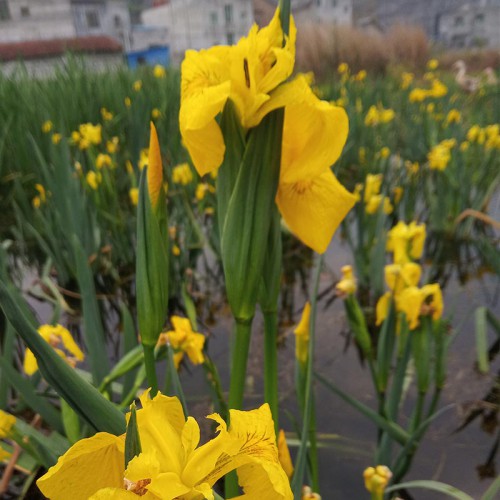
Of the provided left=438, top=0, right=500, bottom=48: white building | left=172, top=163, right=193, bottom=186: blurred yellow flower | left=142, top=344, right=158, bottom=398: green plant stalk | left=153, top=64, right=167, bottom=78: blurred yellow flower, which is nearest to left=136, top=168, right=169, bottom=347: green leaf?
left=142, top=344, right=158, bottom=398: green plant stalk

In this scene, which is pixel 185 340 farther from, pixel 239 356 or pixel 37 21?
pixel 37 21

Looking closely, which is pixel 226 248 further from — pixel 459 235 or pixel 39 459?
pixel 459 235

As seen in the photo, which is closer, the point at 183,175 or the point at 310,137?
the point at 310,137

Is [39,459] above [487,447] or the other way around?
above

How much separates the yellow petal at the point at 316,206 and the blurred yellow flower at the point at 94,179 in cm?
164

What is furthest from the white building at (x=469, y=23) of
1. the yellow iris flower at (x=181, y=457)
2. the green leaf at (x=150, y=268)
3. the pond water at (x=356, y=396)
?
the yellow iris flower at (x=181, y=457)

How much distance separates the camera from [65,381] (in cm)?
33

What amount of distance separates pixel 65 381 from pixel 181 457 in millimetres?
99

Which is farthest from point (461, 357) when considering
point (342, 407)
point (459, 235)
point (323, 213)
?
point (323, 213)

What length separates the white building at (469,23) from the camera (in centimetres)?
2680

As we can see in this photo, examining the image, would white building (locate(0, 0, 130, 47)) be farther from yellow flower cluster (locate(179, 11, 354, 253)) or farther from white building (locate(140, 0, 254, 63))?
yellow flower cluster (locate(179, 11, 354, 253))

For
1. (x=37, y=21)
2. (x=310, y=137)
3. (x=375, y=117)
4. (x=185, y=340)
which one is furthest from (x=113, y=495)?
(x=37, y=21)

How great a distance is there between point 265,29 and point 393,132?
11.3ft

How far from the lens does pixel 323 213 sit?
49cm
